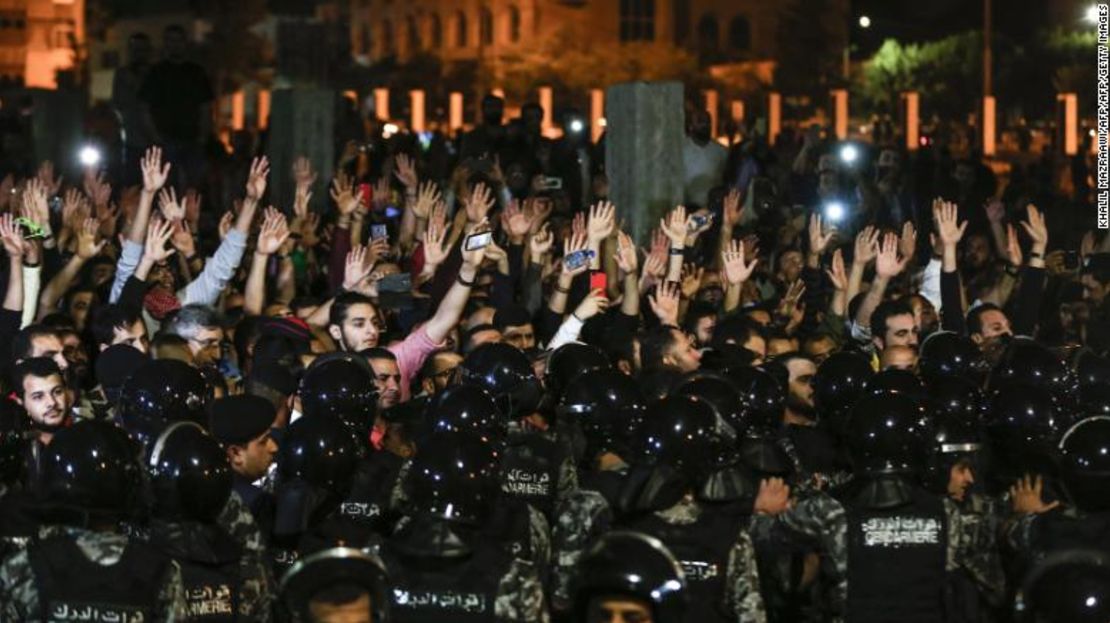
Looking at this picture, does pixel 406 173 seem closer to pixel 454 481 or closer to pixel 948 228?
pixel 948 228

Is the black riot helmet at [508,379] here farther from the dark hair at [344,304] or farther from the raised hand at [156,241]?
the raised hand at [156,241]

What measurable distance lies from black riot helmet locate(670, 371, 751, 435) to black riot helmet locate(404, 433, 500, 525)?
148cm

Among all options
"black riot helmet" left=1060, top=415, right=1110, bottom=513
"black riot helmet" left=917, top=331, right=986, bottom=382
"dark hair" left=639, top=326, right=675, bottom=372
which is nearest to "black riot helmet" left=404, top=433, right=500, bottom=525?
"black riot helmet" left=1060, top=415, right=1110, bottom=513

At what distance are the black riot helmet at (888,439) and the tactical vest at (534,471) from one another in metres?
1.41

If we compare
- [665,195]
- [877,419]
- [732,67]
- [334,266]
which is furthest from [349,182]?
[732,67]

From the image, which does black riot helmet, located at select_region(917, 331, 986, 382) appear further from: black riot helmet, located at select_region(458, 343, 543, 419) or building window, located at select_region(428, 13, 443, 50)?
building window, located at select_region(428, 13, 443, 50)

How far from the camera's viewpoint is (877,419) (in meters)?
8.45

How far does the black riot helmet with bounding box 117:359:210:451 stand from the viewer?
9516mm

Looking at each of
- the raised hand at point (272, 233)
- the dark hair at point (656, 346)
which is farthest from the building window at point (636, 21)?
the dark hair at point (656, 346)

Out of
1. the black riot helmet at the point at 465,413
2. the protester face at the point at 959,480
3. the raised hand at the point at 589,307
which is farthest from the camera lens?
the raised hand at the point at 589,307

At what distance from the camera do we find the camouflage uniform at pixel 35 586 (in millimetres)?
6938

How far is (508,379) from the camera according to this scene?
32.9 feet

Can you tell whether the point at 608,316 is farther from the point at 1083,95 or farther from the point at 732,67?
the point at 732,67

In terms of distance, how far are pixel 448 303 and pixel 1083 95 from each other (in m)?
31.5
